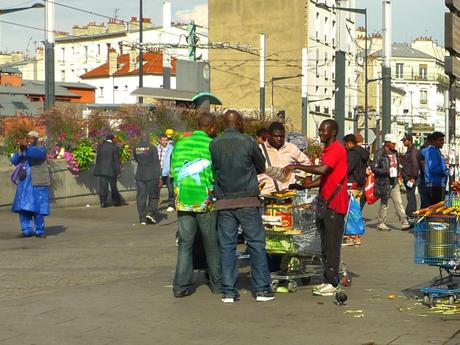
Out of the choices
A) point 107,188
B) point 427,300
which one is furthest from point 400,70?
point 427,300

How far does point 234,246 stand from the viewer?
9992 millimetres

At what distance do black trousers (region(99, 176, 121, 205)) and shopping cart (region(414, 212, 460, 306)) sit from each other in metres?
14.8

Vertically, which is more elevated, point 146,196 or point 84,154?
point 84,154

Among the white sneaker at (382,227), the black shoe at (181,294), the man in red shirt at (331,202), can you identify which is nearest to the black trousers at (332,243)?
the man in red shirt at (331,202)

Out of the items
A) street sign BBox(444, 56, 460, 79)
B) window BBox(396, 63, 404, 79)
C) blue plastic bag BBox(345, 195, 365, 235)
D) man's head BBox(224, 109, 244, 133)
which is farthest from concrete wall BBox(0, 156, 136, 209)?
window BBox(396, 63, 404, 79)

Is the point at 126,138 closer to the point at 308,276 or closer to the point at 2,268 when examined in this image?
the point at 2,268

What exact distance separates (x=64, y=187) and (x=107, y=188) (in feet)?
3.88

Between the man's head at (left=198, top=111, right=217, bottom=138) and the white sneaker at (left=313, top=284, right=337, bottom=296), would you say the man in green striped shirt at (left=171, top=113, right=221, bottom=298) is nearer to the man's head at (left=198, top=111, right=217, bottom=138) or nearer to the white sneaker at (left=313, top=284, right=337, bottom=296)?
the man's head at (left=198, top=111, right=217, bottom=138)

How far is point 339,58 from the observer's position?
32.7 meters

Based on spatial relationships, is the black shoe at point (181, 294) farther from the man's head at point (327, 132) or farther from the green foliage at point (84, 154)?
the green foliage at point (84, 154)

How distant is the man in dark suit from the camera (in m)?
23.5

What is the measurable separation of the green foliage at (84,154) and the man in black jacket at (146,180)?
4.12 metres

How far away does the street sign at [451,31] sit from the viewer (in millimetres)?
9992

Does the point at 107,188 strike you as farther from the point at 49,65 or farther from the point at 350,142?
the point at 350,142
